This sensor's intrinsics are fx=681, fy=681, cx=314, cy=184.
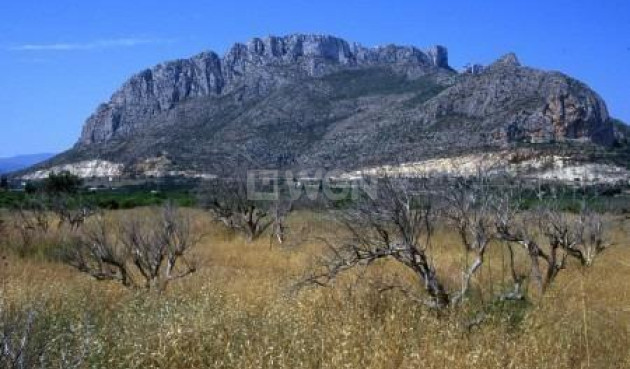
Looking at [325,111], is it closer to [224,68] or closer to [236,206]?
[224,68]

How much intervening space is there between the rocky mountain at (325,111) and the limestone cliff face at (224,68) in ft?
1.10

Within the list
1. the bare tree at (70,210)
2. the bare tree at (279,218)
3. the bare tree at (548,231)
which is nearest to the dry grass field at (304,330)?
the bare tree at (548,231)

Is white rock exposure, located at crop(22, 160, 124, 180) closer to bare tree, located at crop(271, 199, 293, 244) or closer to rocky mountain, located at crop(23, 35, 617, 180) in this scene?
rocky mountain, located at crop(23, 35, 617, 180)

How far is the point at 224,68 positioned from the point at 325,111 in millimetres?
45440

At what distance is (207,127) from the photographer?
8188 centimetres

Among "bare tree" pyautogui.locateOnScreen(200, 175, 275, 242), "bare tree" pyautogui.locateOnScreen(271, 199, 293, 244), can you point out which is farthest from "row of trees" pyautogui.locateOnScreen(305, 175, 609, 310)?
"bare tree" pyautogui.locateOnScreen(200, 175, 275, 242)

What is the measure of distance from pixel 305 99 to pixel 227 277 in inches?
2937

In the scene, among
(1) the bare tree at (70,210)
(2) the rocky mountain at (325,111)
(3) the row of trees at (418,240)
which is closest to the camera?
(3) the row of trees at (418,240)

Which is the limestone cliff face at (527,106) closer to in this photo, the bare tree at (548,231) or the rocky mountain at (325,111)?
the rocky mountain at (325,111)

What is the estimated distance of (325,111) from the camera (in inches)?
3187

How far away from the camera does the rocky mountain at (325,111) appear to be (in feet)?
171

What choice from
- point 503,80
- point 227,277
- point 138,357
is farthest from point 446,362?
point 503,80

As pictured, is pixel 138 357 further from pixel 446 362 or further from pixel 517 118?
pixel 517 118

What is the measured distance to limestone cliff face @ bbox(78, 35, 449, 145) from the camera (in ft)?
363
